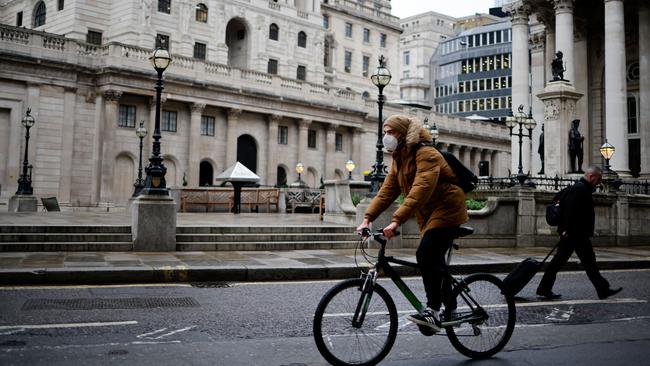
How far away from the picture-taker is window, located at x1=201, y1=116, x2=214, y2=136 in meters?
44.5

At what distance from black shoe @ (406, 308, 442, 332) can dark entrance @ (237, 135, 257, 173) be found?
41989 millimetres

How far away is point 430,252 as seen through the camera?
5.39 meters

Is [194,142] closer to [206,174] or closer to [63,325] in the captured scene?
[206,174]

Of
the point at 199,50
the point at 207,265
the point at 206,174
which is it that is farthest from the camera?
the point at 199,50

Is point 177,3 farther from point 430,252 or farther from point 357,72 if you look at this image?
point 430,252

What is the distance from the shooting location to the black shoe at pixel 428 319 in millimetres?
5230

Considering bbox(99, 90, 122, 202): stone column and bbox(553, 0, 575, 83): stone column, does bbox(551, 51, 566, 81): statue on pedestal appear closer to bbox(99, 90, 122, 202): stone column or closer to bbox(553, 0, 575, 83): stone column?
bbox(553, 0, 575, 83): stone column

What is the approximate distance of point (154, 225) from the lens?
14586mm

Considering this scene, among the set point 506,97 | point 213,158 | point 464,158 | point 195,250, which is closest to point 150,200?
point 195,250

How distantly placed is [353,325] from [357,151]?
4960cm

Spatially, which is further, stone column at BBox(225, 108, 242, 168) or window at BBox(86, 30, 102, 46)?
window at BBox(86, 30, 102, 46)

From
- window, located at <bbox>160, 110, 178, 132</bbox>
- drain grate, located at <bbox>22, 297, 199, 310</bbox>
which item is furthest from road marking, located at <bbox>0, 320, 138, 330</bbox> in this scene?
window, located at <bbox>160, 110, 178, 132</bbox>

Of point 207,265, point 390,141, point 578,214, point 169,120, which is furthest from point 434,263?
point 169,120

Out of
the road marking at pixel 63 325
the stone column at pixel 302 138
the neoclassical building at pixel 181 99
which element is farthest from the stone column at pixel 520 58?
the road marking at pixel 63 325
